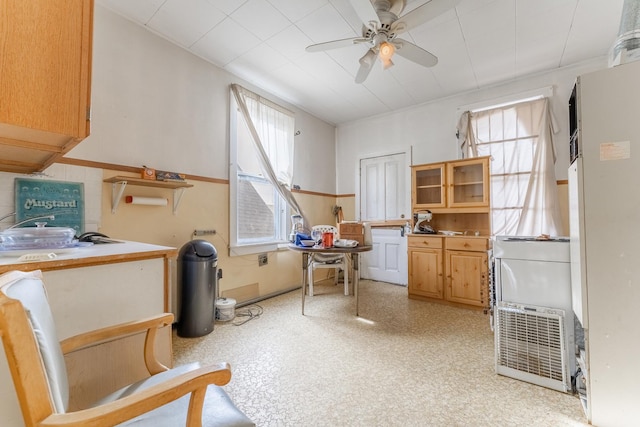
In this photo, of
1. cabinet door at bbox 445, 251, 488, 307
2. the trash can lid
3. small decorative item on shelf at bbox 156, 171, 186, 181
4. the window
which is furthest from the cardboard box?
small decorative item on shelf at bbox 156, 171, 186, 181

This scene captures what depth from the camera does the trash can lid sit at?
2467 millimetres

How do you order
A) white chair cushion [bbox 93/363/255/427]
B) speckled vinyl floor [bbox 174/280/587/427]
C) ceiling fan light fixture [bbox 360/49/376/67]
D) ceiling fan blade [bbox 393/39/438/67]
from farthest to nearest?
ceiling fan light fixture [bbox 360/49/376/67] < ceiling fan blade [bbox 393/39/438/67] < speckled vinyl floor [bbox 174/280/587/427] < white chair cushion [bbox 93/363/255/427]

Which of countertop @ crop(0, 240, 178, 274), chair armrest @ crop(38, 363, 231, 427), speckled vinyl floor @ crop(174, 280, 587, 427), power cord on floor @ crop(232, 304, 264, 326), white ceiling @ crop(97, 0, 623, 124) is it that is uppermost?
white ceiling @ crop(97, 0, 623, 124)

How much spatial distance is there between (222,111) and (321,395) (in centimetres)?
305

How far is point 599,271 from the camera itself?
55.5 inches

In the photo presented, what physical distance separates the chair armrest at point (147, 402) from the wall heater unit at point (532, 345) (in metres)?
1.97

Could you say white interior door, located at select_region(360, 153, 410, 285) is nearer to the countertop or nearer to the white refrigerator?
the white refrigerator

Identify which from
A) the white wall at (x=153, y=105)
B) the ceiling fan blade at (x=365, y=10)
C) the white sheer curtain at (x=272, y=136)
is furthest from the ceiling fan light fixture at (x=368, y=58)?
the white wall at (x=153, y=105)

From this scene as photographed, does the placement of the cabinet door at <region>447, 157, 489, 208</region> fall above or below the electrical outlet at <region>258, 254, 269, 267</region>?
above

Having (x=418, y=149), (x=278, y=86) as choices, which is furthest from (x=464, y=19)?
(x=278, y=86)

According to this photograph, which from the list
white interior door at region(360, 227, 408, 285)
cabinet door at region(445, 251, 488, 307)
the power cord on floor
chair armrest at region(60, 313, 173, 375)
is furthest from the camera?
white interior door at region(360, 227, 408, 285)

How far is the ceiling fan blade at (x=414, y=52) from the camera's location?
220 cm

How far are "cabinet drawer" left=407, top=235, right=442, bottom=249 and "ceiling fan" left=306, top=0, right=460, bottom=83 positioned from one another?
2.11 metres

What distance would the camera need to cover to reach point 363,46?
9.12 ft
